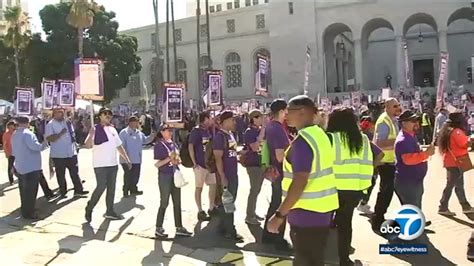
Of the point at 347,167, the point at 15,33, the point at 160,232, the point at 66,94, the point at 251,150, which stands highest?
the point at 15,33

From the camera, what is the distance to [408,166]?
684 cm

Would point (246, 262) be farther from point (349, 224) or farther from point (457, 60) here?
point (457, 60)

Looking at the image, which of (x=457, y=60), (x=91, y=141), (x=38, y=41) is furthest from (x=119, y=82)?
(x=91, y=141)

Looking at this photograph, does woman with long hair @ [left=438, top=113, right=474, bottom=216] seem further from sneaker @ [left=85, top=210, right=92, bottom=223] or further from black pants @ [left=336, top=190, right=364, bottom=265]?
sneaker @ [left=85, top=210, right=92, bottom=223]

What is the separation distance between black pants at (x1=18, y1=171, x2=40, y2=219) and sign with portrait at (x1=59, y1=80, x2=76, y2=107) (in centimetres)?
641

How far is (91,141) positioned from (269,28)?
47937 mm

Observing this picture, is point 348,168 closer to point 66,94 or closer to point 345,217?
point 345,217

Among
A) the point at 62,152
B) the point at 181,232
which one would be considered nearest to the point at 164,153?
the point at 181,232

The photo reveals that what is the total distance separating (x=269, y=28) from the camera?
55.4 meters

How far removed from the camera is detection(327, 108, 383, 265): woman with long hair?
5562 millimetres

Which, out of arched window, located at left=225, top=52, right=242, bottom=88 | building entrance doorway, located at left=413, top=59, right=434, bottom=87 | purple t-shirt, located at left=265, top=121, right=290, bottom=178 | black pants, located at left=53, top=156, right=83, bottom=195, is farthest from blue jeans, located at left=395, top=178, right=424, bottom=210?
building entrance doorway, located at left=413, top=59, right=434, bottom=87

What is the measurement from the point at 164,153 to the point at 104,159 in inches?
52.1

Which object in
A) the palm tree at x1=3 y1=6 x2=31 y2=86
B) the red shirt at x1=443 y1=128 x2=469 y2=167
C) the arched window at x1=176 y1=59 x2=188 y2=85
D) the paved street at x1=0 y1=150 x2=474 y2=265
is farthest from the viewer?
the arched window at x1=176 y1=59 x2=188 y2=85

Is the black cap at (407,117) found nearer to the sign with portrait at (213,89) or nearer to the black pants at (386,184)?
the black pants at (386,184)
